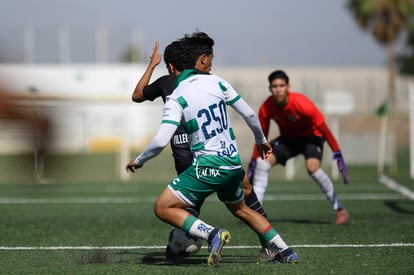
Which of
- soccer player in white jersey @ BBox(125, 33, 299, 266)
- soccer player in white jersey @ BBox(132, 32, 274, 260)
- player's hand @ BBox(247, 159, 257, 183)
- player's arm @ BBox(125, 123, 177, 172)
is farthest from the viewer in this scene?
player's hand @ BBox(247, 159, 257, 183)

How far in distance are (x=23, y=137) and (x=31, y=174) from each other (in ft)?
1.23

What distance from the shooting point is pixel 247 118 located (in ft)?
21.1

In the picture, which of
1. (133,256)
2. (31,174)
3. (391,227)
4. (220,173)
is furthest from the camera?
(391,227)

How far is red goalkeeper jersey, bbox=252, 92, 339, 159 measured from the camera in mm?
10516

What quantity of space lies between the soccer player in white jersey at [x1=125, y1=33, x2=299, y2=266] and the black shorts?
179 inches

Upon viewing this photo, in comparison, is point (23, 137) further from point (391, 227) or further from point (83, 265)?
point (391, 227)

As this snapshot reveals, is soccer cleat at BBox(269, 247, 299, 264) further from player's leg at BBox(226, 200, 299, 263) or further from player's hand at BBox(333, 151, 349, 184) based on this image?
player's hand at BBox(333, 151, 349, 184)

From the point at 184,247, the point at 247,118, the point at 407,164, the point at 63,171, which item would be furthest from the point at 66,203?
the point at 407,164

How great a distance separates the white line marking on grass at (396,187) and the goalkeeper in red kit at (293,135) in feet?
14.5

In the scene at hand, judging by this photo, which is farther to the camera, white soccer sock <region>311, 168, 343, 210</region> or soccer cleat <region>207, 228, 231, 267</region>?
white soccer sock <region>311, 168, 343, 210</region>

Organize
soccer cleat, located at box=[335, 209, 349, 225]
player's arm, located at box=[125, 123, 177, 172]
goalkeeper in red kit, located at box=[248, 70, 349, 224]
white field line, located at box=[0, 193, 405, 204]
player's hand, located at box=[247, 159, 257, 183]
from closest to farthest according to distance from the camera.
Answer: player's arm, located at box=[125, 123, 177, 172], goalkeeper in red kit, located at box=[248, 70, 349, 224], soccer cleat, located at box=[335, 209, 349, 225], player's hand, located at box=[247, 159, 257, 183], white field line, located at box=[0, 193, 405, 204]

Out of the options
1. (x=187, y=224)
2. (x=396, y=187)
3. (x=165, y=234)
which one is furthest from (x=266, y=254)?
(x=396, y=187)

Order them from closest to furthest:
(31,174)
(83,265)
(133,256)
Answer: (31,174), (83,265), (133,256)

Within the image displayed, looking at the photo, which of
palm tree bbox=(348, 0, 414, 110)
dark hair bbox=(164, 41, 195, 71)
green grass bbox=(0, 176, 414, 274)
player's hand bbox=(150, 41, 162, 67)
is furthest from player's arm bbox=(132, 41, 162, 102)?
palm tree bbox=(348, 0, 414, 110)
